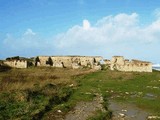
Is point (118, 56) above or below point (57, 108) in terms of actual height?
above

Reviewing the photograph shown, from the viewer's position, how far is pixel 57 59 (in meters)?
67.7

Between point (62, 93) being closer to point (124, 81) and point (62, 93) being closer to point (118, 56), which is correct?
point (124, 81)

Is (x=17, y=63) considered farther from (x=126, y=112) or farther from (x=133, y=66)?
(x=126, y=112)

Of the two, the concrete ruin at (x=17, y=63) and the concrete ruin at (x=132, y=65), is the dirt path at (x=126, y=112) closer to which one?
the concrete ruin at (x=132, y=65)

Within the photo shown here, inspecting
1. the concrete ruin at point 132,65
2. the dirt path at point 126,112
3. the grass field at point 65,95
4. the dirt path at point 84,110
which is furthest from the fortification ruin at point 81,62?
the dirt path at point 126,112

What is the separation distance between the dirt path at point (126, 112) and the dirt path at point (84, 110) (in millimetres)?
1162

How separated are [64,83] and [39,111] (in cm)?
1618

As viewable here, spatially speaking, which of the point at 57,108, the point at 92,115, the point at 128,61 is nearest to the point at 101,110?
the point at 92,115

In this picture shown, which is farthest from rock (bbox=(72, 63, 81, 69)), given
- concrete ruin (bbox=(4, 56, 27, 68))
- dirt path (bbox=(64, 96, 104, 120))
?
dirt path (bbox=(64, 96, 104, 120))

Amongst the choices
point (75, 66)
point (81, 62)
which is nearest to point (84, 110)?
point (75, 66)

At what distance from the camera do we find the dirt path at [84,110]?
19.4m

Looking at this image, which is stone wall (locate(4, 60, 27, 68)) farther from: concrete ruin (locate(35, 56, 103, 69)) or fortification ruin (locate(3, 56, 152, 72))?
concrete ruin (locate(35, 56, 103, 69))

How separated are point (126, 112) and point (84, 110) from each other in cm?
302

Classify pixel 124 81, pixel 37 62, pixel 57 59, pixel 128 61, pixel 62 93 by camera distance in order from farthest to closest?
pixel 57 59 → pixel 37 62 → pixel 128 61 → pixel 124 81 → pixel 62 93
